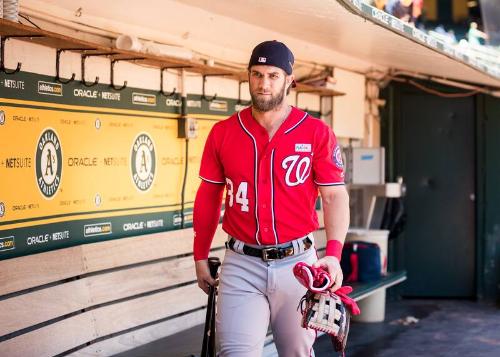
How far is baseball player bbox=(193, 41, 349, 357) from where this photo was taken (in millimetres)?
3621

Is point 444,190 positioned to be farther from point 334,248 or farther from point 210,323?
point 334,248

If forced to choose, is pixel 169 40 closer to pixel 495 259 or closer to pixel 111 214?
pixel 111 214

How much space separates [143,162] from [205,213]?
1.96 m

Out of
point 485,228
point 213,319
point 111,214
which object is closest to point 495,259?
point 485,228

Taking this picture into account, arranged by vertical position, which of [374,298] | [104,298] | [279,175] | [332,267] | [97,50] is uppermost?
[97,50]

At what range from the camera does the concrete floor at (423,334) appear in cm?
686

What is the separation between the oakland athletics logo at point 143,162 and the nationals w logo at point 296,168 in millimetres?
2105

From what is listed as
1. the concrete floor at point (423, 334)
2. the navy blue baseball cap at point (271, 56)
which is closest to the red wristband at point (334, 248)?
the navy blue baseball cap at point (271, 56)

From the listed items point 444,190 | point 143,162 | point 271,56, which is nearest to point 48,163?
point 143,162

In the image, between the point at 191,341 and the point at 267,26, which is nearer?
the point at 191,341

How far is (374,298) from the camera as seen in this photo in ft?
26.6

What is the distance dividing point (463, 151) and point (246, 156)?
618cm

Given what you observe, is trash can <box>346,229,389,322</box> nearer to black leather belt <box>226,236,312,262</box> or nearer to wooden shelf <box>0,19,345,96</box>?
wooden shelf <box>0,19,345,96</box>

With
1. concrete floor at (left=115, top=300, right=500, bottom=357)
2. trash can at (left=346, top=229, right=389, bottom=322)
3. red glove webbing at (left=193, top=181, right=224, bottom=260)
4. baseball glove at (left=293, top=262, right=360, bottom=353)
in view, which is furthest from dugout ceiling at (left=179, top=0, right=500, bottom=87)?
concrete floor at (left=115, top=300, right=500, bottom=357)
